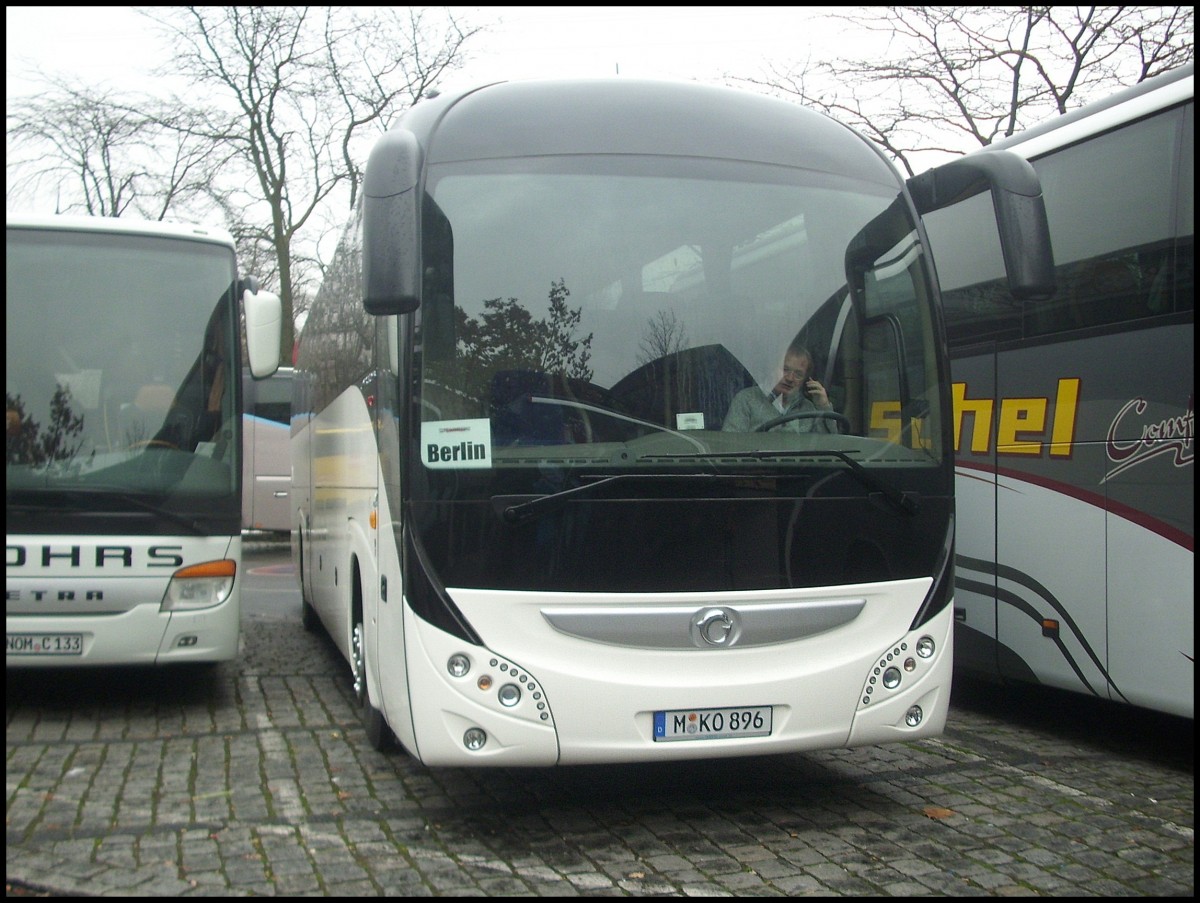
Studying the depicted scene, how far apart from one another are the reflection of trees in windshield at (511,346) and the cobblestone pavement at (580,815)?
201cm

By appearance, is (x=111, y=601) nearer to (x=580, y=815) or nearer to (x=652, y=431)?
(x=580, y=815)

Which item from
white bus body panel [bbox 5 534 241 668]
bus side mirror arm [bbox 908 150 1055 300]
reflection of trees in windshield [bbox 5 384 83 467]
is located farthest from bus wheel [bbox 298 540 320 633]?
bus side mirror arm [bbox 908 150 1055 300]

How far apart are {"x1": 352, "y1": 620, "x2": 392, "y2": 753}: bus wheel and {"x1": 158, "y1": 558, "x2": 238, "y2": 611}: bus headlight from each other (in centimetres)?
104

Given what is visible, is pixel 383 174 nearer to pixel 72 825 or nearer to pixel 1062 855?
pixel 72 825

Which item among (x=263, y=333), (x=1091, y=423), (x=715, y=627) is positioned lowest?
(x=715, y=627)

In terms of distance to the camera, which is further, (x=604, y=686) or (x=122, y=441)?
(x=122, y=441)

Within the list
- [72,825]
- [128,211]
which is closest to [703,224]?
[72,825]

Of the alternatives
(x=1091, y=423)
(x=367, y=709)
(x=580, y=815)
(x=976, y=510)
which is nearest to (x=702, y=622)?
(x=580, y=815)

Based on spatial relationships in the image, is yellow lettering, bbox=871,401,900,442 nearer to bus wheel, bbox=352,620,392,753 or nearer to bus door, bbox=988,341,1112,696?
bus door, bbox=988,341,1112,696

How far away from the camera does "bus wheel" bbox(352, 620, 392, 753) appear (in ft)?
22.2

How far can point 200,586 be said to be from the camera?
7805mm

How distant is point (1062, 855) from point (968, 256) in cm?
409

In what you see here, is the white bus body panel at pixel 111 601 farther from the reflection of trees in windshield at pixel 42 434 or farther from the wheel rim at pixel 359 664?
the wheel rim at pixel 359 664

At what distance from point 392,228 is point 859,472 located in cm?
228
